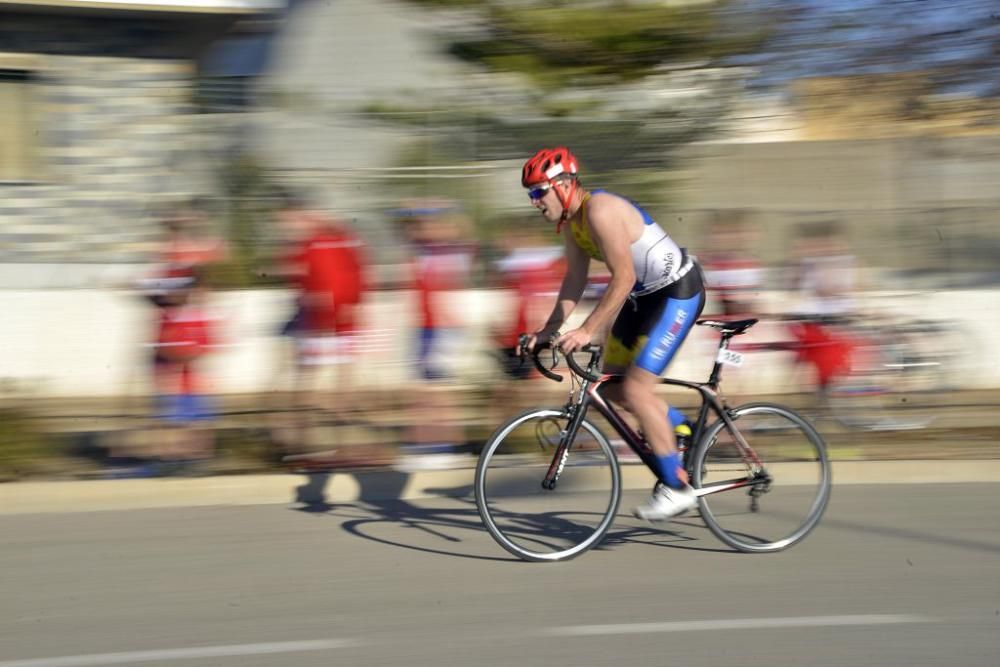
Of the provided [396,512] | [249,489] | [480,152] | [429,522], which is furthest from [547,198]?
[480,152]

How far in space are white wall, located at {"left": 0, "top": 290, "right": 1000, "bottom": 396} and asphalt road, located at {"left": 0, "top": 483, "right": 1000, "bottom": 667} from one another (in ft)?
13.7

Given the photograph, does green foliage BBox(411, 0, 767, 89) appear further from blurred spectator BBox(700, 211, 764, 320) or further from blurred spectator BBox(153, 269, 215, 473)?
blurred spectator BBox(153, 269, 215, 473)

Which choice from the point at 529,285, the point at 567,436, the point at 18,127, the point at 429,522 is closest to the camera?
the point at 567,436

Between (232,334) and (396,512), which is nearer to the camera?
(396,512)

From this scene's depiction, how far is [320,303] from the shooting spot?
8.92m

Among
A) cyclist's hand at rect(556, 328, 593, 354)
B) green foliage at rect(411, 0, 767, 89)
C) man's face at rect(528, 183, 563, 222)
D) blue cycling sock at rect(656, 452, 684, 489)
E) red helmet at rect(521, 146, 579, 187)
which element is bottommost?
blue cycling sock at rect(656, 452, 684, 489)

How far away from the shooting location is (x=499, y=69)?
1309 cm

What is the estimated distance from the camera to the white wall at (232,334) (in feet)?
38.5

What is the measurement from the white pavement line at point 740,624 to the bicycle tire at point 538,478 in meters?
1.07

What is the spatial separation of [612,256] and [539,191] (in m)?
0.50

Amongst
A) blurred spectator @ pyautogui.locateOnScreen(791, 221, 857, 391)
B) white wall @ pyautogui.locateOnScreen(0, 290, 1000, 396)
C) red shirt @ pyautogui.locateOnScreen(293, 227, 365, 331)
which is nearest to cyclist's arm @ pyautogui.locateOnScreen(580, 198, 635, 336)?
red shirt @ pyautogui.locateOnScreen(293, 227, 365, 331)

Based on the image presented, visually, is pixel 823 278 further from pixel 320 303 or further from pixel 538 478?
pixel 538 478

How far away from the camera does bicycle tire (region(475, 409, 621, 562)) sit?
632 cm

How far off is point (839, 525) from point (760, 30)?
25.5 feet
